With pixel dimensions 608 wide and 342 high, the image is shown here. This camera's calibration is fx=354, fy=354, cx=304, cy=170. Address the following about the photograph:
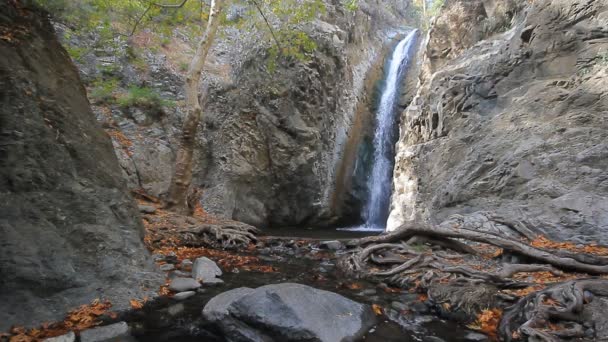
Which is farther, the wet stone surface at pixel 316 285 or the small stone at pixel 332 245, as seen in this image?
the small stone at pixel 332 245

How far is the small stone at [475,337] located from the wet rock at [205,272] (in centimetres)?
Answer: 338

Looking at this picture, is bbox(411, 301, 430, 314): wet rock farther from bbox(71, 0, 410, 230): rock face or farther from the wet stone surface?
bbox(71, 0, 410, 230): rock face

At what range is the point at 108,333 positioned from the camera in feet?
10.9

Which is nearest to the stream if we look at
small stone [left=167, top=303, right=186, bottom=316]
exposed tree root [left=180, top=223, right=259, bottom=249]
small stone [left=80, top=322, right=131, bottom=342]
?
small stone [left=167, top=303, right=186, bottom=316]

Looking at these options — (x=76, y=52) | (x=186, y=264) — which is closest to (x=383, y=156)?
(x=76, y=52)

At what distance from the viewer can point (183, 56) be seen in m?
15.9

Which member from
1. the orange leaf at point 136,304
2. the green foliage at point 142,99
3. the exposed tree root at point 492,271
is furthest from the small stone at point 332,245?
the green foliage at point 142,99

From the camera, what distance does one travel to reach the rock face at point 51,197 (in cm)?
349

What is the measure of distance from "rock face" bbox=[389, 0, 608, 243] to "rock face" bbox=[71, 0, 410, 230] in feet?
13.9

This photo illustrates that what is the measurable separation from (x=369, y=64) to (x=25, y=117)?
21.4 metres

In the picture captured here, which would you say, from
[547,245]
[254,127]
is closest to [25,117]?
[547,245]

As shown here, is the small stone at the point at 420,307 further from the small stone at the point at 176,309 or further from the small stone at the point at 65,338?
the small stone at the point at 65,338

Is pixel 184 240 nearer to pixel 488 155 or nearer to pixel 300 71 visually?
pixel 488 155

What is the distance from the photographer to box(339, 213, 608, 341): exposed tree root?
3.53 metres
